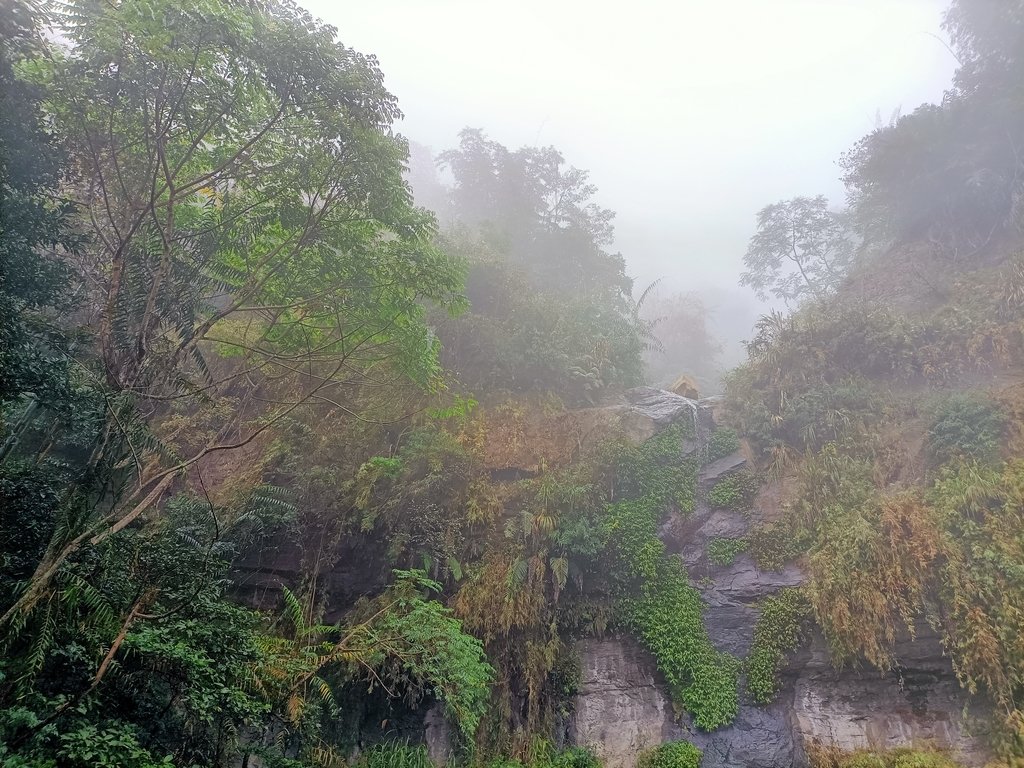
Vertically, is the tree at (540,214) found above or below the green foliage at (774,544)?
above

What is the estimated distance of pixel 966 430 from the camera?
9719mm

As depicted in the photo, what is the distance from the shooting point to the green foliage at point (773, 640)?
8.70 m

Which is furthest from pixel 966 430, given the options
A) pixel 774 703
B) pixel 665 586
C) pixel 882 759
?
pixel 665 586

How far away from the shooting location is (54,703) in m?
4.06

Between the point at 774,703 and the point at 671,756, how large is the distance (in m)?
2.11

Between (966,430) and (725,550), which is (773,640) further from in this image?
(966,430)

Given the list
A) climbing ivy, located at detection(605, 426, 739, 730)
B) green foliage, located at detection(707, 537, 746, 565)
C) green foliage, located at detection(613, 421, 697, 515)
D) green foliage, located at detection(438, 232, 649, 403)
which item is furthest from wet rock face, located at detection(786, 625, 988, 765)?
Answer: green foliage, located at detection(438, 232, 649, 403)

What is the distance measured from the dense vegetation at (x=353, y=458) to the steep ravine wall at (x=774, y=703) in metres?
0.30

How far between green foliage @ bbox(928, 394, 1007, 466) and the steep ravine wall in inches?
152

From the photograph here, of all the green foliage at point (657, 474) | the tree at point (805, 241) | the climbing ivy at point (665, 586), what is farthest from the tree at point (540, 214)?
the tree at point (805, 241)

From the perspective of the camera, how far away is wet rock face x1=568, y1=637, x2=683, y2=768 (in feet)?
28.4

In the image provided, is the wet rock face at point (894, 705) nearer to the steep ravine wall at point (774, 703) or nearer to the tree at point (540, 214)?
the steep ravine wall at point (774, 703)

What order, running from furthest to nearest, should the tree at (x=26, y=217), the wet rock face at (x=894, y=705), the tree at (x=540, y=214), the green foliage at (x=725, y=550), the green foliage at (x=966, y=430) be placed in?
the tree at (x=540, y=214), the green foliage at (x=725, y=550), the green foliage at (x=966, y=430), the wet rock face at (x=894, y=705), the tree at (x=26, y=217)

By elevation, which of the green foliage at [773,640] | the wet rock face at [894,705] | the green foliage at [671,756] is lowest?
the green foliage at [671,756]
